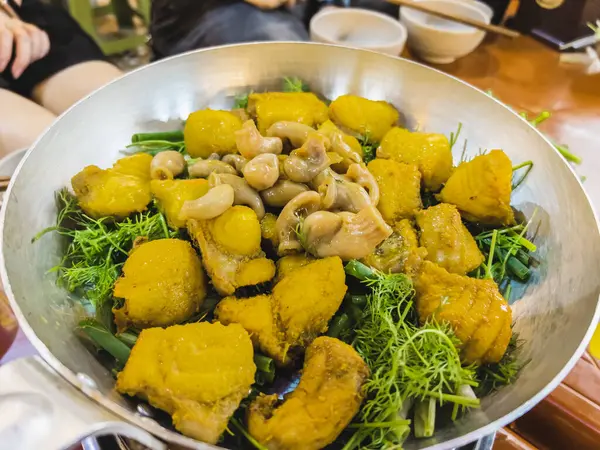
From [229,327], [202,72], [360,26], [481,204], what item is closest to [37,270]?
[229,327]

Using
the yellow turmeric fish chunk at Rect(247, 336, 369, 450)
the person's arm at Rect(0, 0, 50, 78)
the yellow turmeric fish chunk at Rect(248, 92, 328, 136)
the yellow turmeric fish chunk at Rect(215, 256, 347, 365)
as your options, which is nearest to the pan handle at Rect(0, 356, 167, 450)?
the yellow turmeric fish chunk at Rect(247, 336, 369, 450)

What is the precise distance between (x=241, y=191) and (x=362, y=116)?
66cm

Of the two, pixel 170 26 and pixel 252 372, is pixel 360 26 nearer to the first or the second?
pixel 170 26

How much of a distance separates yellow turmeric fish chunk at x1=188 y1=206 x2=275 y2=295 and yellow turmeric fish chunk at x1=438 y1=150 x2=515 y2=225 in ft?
2.21

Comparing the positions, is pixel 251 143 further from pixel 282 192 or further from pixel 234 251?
pixel 234 251

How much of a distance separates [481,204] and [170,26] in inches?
91.3

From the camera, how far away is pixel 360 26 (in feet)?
9.03

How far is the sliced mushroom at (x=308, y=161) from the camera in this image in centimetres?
150

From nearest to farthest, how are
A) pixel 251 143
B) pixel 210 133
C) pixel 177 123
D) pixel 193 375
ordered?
pixel 193 375 → pixel 251 143 → pixel 210 133 → pixel 177 123

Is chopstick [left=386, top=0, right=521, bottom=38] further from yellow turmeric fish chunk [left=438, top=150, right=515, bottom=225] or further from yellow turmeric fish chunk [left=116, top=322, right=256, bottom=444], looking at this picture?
yellow turmeric fish chunk [left=116, top=322, right=256, bottom=444]

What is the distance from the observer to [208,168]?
1587 mm

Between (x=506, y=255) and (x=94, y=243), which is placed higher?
(x=506, y=255)

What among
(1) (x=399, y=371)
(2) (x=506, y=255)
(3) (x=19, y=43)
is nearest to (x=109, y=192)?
(1) (x=399, y=371)

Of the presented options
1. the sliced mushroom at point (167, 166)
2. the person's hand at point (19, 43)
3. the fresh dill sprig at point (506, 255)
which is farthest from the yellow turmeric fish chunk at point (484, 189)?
the person's hand at point (19, 43)
